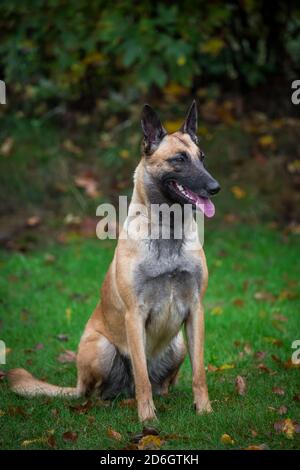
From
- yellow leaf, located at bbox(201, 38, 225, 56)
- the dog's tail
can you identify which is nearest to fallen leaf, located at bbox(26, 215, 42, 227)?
yellow leaf, located at bbox(201, 38, 225, 56)

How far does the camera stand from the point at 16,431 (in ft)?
14.2

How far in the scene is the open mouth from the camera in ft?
15.3

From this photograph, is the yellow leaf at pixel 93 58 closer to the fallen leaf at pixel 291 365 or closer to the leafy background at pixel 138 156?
the leafy background at pixel 138 156

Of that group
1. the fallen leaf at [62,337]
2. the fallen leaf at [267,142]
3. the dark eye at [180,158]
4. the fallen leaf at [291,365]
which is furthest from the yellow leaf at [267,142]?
the dark eye at [180,158]

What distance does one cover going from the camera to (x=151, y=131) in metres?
4.91

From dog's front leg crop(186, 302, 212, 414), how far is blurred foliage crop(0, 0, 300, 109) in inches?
205

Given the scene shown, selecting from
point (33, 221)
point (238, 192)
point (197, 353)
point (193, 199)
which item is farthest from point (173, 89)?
point (197, 353)

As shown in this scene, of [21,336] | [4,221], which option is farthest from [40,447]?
[4,221]

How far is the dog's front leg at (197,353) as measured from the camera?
4.73 metres

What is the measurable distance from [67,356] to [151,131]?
225cm

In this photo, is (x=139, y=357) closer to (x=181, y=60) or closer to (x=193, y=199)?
(x=193, y=199)

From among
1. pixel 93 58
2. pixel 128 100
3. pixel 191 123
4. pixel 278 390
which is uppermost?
pixel 93 58

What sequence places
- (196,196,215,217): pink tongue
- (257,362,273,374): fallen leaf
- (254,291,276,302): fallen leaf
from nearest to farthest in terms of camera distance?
(196,196,215,217): pink tongue
(257,362,273,374): fallen leaf
(254,291,276,302): fallen leaf

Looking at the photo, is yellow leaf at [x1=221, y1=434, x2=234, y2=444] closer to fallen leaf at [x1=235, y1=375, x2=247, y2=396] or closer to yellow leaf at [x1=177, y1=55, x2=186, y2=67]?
fallen leaf at [x1=235, y1=375, x2=247, y2=396]
